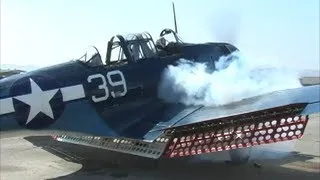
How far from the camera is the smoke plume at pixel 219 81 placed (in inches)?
347

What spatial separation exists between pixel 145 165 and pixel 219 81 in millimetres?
1968

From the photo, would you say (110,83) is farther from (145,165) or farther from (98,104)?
(145,165)

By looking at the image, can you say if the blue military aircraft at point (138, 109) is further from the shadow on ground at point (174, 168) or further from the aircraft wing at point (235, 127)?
the shadow on ground at point (174, 168)

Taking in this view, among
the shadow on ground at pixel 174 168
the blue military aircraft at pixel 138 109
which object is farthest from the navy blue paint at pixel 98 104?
the shadow on ground at pixel 174 168

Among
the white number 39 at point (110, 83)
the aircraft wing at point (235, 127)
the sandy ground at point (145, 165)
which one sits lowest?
the sandy ground at point (145, 165)

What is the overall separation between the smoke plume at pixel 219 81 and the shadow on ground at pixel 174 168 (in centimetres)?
107

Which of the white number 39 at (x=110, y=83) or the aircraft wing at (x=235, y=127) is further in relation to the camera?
the white number 39 at (x=110, y=83)

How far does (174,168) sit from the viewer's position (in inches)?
332

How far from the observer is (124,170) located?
844 cm

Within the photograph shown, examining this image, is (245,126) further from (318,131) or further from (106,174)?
(318,131)

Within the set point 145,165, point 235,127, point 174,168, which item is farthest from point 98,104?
point 235,127

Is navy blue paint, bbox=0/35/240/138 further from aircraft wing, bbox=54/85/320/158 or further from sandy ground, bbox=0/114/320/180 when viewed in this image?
aircraft wing, bbox=54/85/320/158

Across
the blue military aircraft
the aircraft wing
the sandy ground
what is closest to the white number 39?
the blue military aircraft

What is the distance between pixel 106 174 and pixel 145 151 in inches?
35.5
